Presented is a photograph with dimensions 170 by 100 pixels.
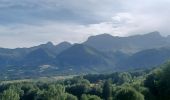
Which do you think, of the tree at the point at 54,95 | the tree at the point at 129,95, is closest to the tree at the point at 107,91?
the tree at the point at 54,95

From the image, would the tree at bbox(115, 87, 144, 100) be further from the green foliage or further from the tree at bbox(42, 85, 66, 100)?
the tree at bbox(42, 85, 66, 100)

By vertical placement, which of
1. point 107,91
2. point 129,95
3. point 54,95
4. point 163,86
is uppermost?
point 163,86

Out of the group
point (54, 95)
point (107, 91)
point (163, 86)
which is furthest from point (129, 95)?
point (107, 91)

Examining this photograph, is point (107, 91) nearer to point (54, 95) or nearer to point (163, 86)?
point (54, 95)

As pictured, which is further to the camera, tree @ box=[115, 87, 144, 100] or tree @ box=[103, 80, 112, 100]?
tree @ box=[103, 80, 112, 100]

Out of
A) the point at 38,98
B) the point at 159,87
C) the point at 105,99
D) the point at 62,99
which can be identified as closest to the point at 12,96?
the point at 38,98

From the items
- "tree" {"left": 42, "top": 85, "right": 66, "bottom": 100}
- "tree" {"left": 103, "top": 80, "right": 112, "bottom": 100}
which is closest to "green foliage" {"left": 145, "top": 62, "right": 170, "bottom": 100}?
"tree" {"left": 42, "top": 85, "right": 66, "bottom": 100}

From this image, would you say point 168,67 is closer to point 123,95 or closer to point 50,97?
point 123,95

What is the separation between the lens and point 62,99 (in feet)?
559

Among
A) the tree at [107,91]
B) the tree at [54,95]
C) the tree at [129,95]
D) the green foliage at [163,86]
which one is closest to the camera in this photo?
the green foliage at [163,86]

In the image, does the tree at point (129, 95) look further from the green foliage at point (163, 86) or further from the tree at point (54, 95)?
the tree at point (54, 95)

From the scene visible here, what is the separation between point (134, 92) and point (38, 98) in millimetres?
78966

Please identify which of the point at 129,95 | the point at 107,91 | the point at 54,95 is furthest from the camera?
the point at 107,91

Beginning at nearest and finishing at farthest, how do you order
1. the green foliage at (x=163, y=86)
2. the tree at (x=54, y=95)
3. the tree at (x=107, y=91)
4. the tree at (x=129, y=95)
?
the green foliage at (x=163, y=86), the tree at (x=129, y=95), the tree at (x=54, y=95), the tree at (x=107, y=91)
